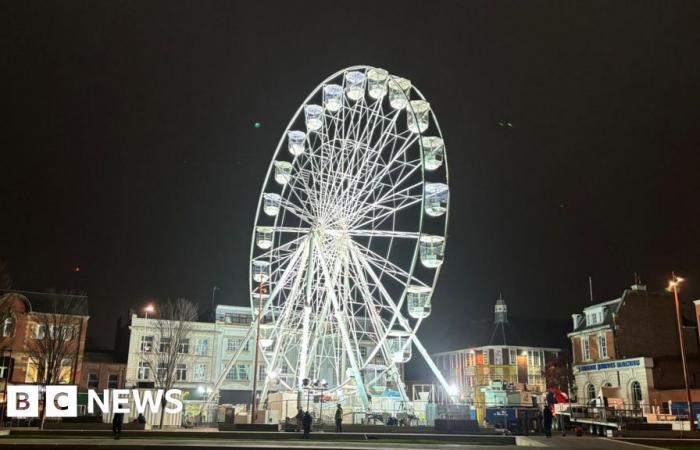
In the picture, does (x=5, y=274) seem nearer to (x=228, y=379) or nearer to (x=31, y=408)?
(x=31, y=408)

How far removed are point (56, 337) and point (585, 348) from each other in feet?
153

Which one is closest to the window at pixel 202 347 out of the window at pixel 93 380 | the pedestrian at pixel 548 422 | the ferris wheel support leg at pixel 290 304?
the window at pixel 93 380

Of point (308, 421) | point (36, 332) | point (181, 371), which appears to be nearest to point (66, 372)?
point (36, 332)

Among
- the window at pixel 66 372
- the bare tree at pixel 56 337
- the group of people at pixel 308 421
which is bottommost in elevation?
the group of people at pixel 308 421

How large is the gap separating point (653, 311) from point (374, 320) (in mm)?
33695

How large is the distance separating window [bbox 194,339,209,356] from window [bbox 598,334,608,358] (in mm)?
39168

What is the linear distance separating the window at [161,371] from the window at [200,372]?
22.2 ft

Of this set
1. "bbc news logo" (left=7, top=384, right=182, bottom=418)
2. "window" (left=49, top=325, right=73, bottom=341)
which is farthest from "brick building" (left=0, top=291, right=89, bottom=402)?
"bbc news logo" (left=7, top=384, right=182, bottom=418)

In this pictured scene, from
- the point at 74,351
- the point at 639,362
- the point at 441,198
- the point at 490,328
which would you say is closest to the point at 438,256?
the point at 441,198

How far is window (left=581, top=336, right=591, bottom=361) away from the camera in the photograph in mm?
62412

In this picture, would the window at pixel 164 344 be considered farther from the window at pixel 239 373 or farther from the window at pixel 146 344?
the window at pixel 239 373

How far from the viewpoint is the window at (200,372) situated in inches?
2739

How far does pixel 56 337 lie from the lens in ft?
172

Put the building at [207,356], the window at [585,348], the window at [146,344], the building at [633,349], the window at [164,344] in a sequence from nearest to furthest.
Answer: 1. the building at [633,349]
2. the window at [585,348]
3. the window at [164,344]
4. the building at [207,356]
5. the window at [146,344]
